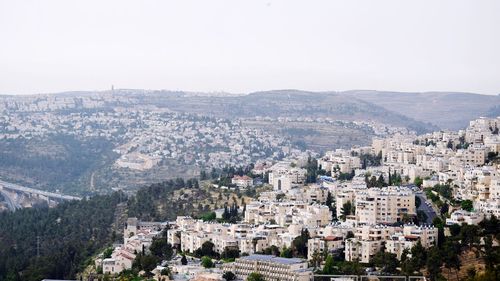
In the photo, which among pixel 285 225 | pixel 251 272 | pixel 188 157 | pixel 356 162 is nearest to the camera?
pixel 251 272

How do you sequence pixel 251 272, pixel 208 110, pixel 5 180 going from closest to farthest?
pixel 251 272, pixel 5 180, pixel 208 110

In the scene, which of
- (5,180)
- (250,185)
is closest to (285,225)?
(250,185)

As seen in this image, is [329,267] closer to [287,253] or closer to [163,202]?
[287,253]

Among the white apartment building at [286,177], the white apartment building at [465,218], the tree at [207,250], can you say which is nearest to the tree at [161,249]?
the tree at [207,250]

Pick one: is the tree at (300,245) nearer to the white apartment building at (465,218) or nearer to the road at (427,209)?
the road at (427,209)

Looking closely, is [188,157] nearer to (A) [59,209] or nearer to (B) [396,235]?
(A) [59,209]

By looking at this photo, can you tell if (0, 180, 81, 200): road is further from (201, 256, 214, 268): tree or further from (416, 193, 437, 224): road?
(201, 256, 214, 268): tree
